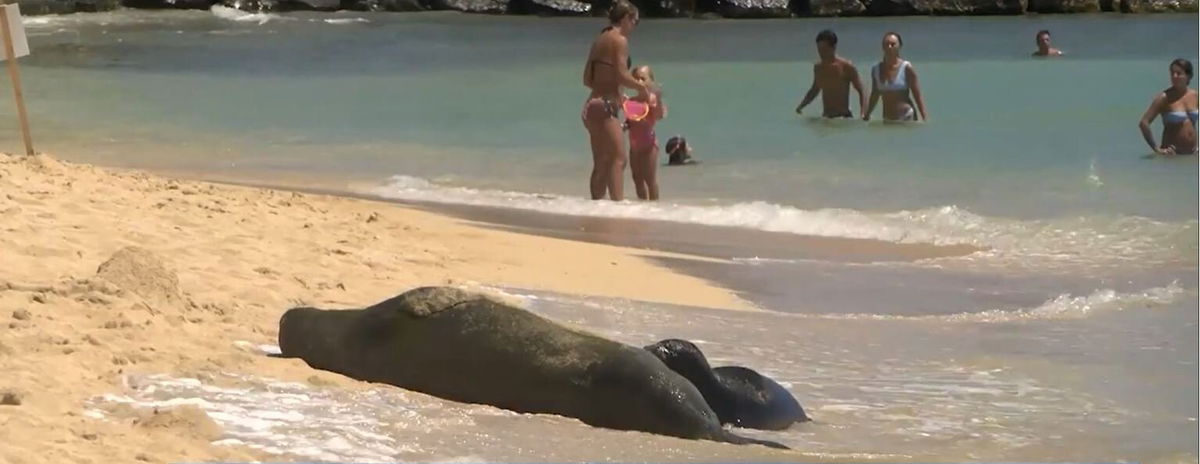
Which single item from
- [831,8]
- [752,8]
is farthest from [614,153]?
[831,8]

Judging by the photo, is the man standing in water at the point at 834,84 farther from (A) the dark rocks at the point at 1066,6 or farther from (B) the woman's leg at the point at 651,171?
(A) the dark rocks at the point at 1066,6

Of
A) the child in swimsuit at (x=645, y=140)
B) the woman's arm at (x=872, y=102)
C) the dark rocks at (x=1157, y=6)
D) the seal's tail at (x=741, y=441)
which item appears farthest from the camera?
the dark rocks at (x=1157, y=6)

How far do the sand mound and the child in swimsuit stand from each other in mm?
5275

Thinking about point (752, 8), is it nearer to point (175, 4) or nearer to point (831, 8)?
point (831, 8)

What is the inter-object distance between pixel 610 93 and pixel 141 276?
503 centimetres

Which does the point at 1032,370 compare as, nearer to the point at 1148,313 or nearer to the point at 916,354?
the point at 916,354

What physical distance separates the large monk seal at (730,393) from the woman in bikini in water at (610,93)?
528 cm

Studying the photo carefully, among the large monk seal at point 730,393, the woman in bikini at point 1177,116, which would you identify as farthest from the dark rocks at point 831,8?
the large monk seal at point 730,393

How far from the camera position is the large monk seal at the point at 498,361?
15.9 feet

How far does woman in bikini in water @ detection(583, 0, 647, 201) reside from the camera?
33.9 feet

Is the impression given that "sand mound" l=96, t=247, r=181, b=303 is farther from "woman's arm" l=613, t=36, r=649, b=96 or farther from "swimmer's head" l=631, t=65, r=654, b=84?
"swimmer's head" l=631, t=65, r=654, b=84

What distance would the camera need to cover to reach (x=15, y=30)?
10031 mm

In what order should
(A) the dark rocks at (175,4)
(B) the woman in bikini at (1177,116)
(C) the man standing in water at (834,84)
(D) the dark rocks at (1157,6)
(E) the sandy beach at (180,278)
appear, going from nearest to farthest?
(E) the sandy beach at (180,278) < (B) the woman in bikini at (1177,116) < (C) the man standing in water at (834,84) < (D) the dark rocks at (1157,6) < (A) the dark rocks at (175,4)

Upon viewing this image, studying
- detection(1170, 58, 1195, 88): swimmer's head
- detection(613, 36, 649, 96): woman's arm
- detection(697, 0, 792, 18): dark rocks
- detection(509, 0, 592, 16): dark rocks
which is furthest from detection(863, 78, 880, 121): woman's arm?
detection(509, 0, 592, 16): dark rocks
